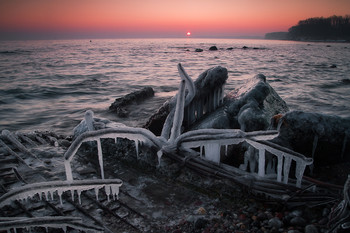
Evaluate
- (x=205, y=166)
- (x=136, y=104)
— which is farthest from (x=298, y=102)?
(x=205, y=166)

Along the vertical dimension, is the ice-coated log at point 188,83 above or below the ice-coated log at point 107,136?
above

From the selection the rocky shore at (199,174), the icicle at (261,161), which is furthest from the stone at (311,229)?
the icicle at (261,161)

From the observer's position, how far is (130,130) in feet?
13.6

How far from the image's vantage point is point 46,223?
9.20 feet

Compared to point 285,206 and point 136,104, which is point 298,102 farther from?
point 285,206

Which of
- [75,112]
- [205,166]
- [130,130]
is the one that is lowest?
[75,112]

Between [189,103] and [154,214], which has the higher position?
[189,103]

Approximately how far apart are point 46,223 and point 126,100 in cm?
1088

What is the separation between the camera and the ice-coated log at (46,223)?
2.71 meters

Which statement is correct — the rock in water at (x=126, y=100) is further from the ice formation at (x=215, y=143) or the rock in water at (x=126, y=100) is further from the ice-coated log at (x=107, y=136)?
the ice-coated log at (x=107, y=136)

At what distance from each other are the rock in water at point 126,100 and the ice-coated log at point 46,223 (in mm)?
8921

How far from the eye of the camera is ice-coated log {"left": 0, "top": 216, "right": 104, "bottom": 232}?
2.71 metres

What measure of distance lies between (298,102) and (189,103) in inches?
379

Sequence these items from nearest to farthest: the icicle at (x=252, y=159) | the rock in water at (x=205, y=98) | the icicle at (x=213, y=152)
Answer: the icicle at (x=213, y=152)
the icicle at (x=252, y=159)
the rock in water at (x=205, y=98)
